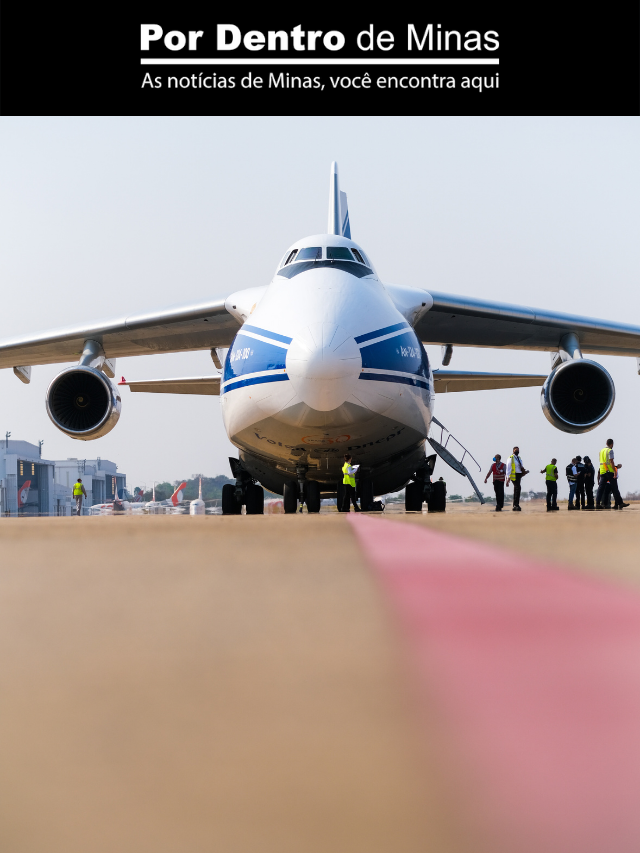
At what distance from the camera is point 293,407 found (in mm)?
7633

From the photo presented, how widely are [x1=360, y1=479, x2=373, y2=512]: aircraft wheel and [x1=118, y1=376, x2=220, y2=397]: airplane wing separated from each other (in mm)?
3259

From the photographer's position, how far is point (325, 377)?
7.38 m

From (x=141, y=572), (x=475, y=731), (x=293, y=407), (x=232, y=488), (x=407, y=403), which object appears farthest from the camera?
(x=232, y=488)

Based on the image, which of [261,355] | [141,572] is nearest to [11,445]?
[261,355]

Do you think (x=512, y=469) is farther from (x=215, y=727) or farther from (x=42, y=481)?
(x=42, y=481)

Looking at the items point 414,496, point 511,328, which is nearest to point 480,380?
point 511,328

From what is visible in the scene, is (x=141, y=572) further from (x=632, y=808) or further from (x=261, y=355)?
(x=261, y=355)

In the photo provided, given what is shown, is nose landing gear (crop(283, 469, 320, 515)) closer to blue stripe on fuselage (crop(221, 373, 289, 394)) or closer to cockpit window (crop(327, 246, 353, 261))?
blue stripe on fuselage (crop(221, 373, 289, 394))

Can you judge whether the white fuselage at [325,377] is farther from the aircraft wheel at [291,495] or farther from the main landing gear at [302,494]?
the aircraft wheel at [291,495]

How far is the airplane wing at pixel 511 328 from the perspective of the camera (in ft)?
36.7

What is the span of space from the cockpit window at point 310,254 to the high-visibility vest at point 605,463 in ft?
22.3

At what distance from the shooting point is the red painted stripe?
2.17 feet

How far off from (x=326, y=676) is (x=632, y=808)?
55 cm

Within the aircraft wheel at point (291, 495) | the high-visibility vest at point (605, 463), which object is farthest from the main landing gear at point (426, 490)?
the high-visibility vest at point (605, 463)
